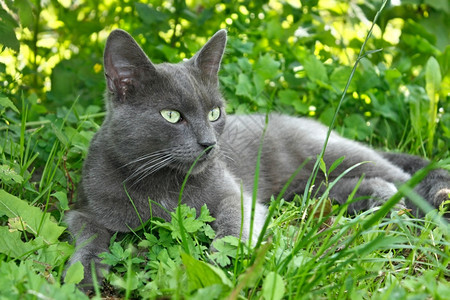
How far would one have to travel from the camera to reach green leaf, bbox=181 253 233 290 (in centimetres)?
164

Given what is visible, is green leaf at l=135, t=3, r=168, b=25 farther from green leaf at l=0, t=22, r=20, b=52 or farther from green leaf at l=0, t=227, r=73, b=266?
green leaf at l=0, t=227, r=73, b=266

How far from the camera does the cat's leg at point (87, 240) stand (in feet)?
6.61

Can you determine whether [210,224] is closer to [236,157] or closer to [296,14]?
[236,157]

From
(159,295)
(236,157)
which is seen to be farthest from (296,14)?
(159,295)

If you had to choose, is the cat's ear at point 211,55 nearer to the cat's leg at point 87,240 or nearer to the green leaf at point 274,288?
the cat's leg at point 87,240

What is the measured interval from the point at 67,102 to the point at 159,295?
2.07 meters

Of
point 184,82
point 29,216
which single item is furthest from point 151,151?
point 29,216

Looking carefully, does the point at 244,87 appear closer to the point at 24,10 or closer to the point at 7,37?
the point at 24,10

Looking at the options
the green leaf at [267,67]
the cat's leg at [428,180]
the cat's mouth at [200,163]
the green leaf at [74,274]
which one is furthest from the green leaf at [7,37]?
the cat's leg at [428,180]

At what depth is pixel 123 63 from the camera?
2.26m

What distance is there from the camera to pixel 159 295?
1.72 metres

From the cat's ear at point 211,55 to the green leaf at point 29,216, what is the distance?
0.98 m

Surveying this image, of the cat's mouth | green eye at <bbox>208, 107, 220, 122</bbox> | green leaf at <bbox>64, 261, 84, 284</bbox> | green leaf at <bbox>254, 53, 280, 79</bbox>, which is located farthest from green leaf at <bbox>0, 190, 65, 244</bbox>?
green leaf at <bbox>254, 53, 280, 79</bbox>

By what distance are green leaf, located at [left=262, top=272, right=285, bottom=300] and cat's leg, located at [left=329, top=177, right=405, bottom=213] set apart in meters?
1.26
